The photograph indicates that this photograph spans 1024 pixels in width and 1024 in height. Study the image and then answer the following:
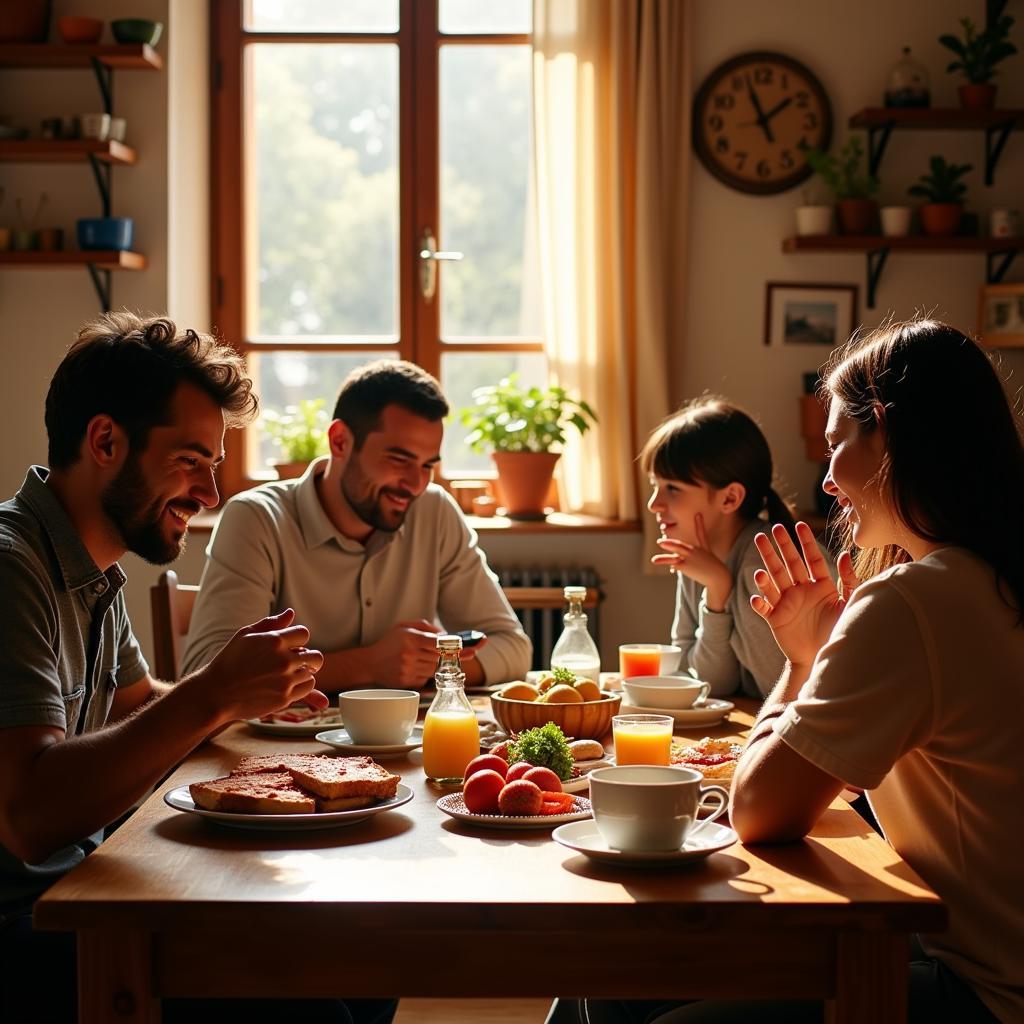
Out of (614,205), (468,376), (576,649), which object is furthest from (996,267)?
(576,649)

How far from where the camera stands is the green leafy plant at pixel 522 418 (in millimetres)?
4098

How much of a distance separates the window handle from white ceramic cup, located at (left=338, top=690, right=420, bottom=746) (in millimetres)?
2740

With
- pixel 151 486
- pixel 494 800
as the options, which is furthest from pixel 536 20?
pixel 494 800

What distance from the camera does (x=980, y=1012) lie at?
1322mm

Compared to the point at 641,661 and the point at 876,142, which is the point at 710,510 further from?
the point at 876,142

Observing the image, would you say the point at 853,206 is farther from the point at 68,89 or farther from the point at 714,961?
the point at 714,961

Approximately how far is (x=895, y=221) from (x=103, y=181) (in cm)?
251

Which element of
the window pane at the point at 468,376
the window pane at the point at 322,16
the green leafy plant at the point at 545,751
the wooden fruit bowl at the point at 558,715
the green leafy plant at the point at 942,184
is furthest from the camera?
the window pane at the point at 468,376

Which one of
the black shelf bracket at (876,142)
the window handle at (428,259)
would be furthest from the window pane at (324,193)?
the black shelf bracket at (876,142)

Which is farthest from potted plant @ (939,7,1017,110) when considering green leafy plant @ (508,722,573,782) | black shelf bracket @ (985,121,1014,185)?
green leafy plant @ (508,722,573,782)

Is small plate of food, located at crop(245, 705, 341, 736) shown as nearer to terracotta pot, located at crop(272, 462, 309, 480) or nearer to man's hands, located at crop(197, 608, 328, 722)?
man's hands, located at crop(197, 608, 328, 722)

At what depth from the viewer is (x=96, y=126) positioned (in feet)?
12.8

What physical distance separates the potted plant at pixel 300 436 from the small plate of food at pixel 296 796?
107 inches

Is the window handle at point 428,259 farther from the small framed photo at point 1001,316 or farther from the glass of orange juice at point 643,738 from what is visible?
the glass of orange juice at point 643,738
